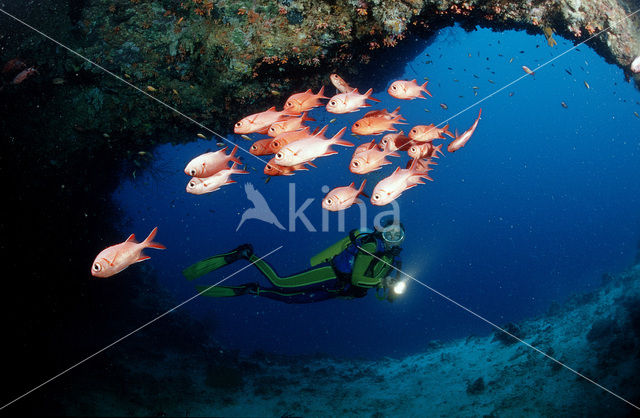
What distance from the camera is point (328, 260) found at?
277 inches

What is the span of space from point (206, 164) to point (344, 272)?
13.5ft

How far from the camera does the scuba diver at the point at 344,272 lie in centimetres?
607

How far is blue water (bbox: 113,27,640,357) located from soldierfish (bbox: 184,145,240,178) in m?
14.7

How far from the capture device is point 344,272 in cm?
659

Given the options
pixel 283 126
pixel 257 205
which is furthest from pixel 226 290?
pixel 257 205

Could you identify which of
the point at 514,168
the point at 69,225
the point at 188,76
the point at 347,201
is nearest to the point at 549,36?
the point at 347,201

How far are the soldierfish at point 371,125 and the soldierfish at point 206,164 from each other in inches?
68.7

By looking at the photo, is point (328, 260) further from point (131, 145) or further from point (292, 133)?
point (131, 145)

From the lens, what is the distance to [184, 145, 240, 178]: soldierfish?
344 cm

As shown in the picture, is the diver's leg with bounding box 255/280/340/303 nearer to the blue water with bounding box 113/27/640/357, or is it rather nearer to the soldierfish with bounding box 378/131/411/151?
the soldierfish with bounding box 378/131/411/151

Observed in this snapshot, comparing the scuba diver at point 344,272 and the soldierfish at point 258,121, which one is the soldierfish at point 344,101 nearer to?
the soldierfish at point 258,121

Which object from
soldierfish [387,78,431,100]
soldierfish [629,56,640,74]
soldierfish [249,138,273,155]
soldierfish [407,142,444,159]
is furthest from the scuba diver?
soldierfish [629,56,640,74]

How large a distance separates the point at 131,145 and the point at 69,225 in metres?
3.41

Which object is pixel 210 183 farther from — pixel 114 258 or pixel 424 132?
pixel 424 132
